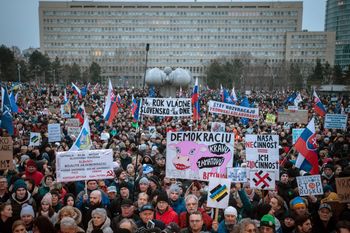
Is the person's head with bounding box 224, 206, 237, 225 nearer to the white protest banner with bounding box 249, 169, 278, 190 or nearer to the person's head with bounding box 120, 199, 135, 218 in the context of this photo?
the person's head with bounding box 120, 199, 135, 218

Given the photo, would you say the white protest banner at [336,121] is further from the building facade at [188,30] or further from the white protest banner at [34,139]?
the building facade at [188,30]

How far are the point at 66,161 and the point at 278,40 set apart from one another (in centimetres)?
10964

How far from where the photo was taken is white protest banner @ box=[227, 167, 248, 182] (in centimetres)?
632

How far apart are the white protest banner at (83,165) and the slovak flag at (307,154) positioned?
15.1 ft

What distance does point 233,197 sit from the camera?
20.3ft

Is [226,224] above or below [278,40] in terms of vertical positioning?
below

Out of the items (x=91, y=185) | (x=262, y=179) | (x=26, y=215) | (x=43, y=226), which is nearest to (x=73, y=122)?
(x=91, y=185)

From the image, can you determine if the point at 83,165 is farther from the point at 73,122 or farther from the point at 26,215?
the point at 73,122

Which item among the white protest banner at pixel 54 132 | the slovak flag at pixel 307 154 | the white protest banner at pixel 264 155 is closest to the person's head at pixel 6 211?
the white protest banner at pixel 264 155

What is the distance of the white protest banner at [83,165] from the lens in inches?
248

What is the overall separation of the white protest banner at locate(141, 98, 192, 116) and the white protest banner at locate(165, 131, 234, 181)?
337cm

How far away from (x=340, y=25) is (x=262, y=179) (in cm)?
13468

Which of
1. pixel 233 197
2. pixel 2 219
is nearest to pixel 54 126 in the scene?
pixel 2 219

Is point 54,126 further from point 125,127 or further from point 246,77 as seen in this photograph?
point 246,77
